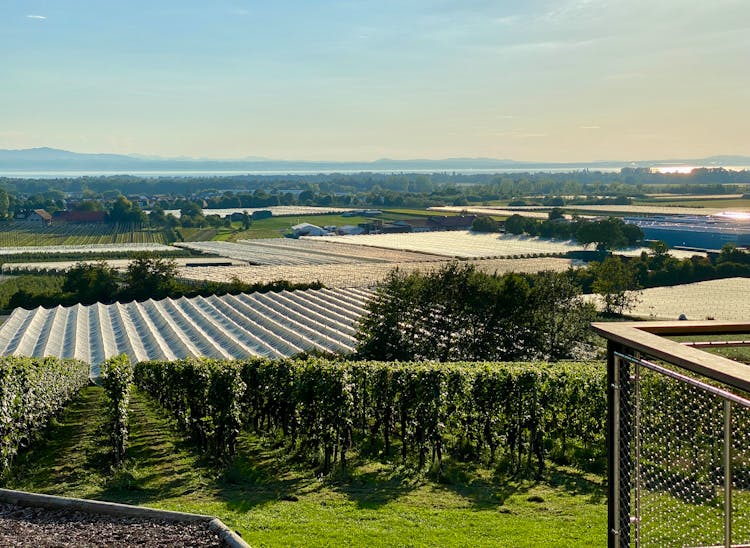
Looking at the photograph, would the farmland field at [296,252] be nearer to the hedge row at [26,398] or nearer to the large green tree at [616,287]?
the large green tree at [616,287]

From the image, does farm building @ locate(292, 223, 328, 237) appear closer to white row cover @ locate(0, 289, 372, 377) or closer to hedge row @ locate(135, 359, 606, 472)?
white row cover @ locate(0, 289, 372, 377)

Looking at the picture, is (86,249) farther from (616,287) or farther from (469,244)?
(616,287)

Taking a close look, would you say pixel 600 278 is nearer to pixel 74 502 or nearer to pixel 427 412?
pixel 427 412

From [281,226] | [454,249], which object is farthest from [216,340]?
[281,226]

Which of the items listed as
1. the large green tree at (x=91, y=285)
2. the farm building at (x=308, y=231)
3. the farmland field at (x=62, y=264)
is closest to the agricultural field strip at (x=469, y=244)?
the farm building at (x=308, y=231)

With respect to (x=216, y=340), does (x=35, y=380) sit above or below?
above

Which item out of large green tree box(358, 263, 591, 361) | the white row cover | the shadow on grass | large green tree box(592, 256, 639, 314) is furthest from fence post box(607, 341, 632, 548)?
large green tree box(592, 256, 639, 314)
